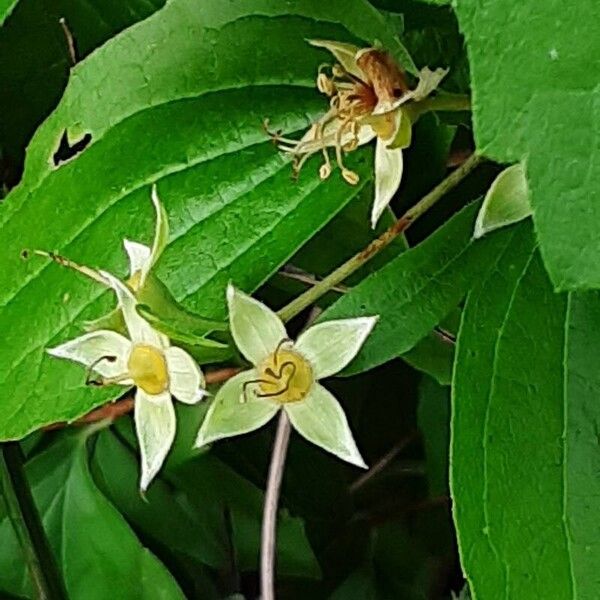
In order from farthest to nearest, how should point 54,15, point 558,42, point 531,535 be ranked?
1. point 54,15
2. point 531,535
3. point 558,42

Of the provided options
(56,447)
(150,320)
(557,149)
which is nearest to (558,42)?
(557,149)

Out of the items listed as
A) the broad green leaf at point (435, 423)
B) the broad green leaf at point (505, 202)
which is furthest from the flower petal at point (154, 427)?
the broad green leaf at point (435, 423)

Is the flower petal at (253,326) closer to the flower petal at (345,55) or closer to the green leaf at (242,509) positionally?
the flower petal at (345,55)

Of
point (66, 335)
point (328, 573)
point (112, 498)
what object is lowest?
point (328, 573)

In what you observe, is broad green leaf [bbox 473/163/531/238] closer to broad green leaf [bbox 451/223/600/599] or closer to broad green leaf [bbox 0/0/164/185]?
broad green leaf [bbox 451/223/600/599]

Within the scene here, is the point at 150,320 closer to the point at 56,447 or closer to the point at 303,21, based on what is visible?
the point at 303,21

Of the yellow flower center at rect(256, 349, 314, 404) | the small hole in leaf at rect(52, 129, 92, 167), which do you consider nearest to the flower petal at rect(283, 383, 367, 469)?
the yellow flower center at rect(256, 349, 314, 404)

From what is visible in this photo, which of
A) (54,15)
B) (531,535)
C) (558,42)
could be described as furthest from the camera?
(54,15)
